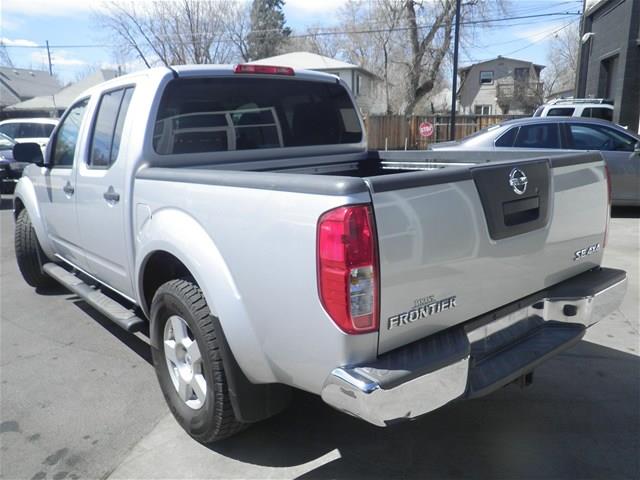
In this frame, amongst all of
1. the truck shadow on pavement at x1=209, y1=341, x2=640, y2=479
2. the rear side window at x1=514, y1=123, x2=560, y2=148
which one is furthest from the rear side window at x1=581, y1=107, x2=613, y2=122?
the truck shadow on pavement at x1=209, y1=341, x2=640, y2=479

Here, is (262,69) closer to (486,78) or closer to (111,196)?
(111,196)

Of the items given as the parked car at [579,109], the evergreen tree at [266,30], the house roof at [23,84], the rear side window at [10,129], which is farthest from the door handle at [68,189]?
the house roof at [23,84]

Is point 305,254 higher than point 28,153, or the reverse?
point 28,153

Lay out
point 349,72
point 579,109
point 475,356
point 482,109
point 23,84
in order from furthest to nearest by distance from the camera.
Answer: point 482,109 → point 23,84 → point 349,72 → point 579,109 → point 475,356

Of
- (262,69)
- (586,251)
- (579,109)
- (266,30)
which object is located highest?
(266,30)

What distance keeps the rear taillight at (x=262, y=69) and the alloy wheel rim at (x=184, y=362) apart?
5.89 ft

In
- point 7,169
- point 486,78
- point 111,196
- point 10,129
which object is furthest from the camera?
point 486,78

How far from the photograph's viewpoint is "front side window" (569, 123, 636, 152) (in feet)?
28.1

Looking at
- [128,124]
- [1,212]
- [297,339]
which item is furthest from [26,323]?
[1,212]

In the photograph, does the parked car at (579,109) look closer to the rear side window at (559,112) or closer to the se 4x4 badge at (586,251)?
the rear side window at (559,112)

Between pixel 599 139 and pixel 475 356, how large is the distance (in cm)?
768

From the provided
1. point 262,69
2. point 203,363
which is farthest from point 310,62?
point 203,363

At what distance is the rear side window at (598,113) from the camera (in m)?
16.2

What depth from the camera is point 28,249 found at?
5438mm
